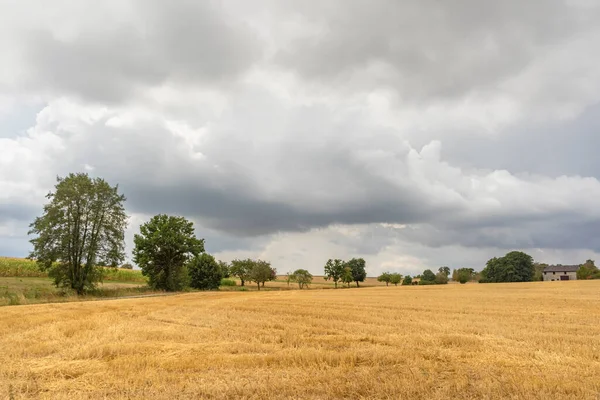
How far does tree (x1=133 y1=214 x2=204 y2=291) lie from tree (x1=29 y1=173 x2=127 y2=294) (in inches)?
666

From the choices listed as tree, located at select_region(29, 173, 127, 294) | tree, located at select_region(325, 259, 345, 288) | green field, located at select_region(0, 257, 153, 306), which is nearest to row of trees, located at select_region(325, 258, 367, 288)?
tree, located at select_region(325, 259, 345, 288)

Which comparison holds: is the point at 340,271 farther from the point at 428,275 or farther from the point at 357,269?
the point at 428,275

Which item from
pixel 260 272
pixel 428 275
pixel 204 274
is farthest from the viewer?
pixel 428 275

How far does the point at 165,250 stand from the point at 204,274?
17347 mm

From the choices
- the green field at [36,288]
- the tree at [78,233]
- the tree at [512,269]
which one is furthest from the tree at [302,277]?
the tree at [512,269]

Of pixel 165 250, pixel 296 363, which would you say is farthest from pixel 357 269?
pixel 296 363

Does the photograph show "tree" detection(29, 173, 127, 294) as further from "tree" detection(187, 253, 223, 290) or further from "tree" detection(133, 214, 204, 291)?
"tree" detection(187, 253, 223, 290)

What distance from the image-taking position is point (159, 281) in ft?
232

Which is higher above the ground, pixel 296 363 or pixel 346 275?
pixel 296 363

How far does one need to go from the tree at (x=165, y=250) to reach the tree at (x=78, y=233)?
16918mm

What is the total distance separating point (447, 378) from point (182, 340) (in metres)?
9.04

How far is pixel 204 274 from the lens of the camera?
8806cm

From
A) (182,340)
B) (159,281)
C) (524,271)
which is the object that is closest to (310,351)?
Answer: (182,340)

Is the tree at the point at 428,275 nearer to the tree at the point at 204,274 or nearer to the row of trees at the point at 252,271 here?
the row of trees at the point at 252,271
